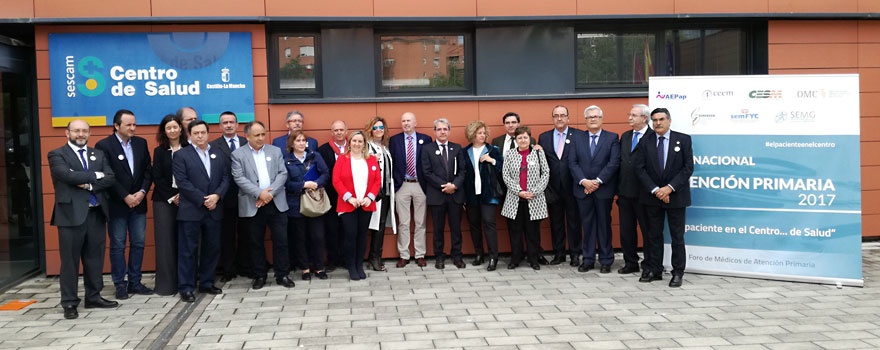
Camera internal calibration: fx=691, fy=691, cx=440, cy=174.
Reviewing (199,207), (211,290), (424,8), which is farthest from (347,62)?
(211,290)

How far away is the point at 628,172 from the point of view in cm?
698

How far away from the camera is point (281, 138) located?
7.50 meters

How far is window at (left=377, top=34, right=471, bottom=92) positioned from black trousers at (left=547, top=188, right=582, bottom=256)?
1783mm

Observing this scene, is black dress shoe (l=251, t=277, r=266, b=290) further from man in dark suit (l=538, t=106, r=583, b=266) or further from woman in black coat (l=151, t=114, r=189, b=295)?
man in dark suit (l=538, t=106, r=583, b=266)

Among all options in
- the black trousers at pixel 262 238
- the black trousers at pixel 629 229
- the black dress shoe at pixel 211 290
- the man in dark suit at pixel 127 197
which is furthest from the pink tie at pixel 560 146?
the man in dark suit at pixel 127 197

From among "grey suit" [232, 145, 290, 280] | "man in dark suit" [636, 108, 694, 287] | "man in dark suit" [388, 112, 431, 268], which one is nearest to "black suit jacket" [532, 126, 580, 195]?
"man in dark suit" [636, 108, 694, 287]

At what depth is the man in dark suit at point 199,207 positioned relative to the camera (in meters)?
6.30

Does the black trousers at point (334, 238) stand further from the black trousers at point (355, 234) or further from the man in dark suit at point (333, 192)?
the black trousers at point (355, 234)

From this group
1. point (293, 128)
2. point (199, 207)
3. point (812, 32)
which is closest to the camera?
point (199, 207)

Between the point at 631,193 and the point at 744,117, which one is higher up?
the point at 744,117

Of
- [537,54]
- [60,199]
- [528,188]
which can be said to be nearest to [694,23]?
[537,54]

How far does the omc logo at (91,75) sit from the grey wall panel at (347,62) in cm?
237

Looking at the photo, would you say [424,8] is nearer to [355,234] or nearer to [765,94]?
[355,234]

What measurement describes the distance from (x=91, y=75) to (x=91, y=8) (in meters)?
0.71
